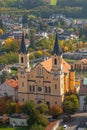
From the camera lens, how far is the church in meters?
44.9

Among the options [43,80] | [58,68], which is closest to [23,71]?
[43,80]

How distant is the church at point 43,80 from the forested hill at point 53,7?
245 ft

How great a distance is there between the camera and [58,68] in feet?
146

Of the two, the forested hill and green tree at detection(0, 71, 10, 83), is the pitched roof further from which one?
the forested hill

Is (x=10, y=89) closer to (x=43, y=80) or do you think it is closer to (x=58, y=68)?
(x=43, y=80)

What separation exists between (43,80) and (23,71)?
90.5 inches

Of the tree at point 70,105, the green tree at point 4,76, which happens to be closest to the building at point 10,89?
the tree at point 70,105

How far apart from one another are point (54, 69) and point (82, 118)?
18.1ft

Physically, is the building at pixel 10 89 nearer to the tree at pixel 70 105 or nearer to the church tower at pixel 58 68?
the church tower at pixel 58 68

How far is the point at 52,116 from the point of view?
43594 mm

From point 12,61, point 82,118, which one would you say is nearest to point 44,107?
point 82,118

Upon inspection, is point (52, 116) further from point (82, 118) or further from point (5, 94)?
point (5, 94)

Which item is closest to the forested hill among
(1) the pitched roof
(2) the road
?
(1) the pitched roof

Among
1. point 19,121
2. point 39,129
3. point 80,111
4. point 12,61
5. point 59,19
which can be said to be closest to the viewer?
point 39,129
